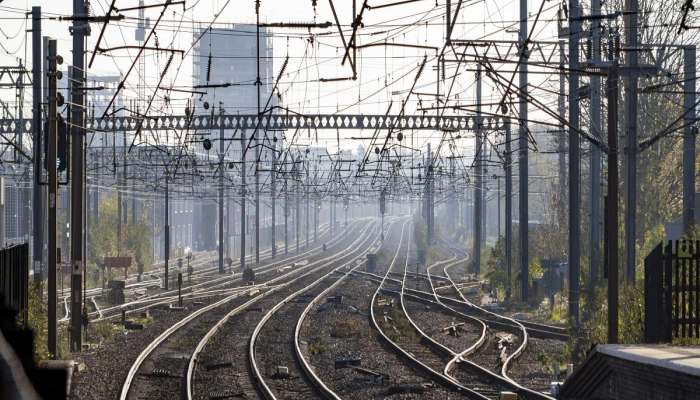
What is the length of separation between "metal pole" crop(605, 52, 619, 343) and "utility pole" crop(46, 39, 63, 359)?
9422 mm

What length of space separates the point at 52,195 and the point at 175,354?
5050 millimetres

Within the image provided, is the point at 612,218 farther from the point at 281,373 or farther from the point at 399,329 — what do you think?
the point at 399,329

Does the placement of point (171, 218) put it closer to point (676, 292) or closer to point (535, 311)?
point (535, 311)

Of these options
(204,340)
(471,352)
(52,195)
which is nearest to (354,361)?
(471,352)

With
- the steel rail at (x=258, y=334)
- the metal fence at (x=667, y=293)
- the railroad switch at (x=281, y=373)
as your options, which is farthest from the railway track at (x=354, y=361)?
the metal fence at (x=667, y=293)

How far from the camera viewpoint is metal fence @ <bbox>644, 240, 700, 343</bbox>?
13.3 meters

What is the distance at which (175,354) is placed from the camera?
2234 centimetres

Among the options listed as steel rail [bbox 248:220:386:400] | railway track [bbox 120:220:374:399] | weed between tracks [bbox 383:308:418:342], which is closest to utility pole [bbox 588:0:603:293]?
weed between tracks [bbox 383:308:418:342]

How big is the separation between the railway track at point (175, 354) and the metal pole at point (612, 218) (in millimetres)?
6967

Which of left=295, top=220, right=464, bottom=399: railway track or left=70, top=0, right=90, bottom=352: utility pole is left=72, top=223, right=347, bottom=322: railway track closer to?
left=295, top=220, right=464, bottom=399: railway track

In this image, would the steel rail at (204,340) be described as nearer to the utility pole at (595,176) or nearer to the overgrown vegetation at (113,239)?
the utility pole at (595,176)

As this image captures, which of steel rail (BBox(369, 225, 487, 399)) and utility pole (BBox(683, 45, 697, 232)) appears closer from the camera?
steel rail (BBox(369, 225, 487, 399))

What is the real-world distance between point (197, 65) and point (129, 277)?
12870cm

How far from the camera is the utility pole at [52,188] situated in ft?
60.2
